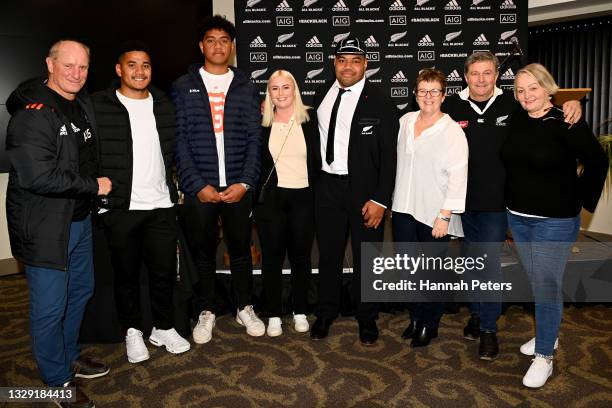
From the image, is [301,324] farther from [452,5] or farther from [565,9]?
[565,9]

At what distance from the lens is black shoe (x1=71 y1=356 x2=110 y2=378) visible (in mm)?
2682

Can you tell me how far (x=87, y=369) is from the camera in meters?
2.69

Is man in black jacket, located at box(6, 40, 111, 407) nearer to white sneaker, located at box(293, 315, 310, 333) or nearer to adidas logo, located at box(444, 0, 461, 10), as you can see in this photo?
white sneaker, located at box(293, 315, 310, 333)

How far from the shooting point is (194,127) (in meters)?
2.85

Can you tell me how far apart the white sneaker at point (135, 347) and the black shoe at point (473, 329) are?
2.07 m

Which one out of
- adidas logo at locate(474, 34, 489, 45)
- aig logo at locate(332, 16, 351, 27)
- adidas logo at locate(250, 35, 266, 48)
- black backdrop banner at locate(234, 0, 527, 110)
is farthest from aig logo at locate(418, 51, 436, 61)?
adidas logo at locate(250, 35, 266, 48)

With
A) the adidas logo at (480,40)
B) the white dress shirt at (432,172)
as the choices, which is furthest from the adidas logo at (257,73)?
the white dress shirt at (432,172)

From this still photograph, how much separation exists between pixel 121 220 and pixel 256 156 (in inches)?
34.5

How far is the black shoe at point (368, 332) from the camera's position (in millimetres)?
3055

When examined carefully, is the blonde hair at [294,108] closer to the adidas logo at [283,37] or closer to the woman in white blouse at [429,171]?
the woman in white blouse at [429,171]

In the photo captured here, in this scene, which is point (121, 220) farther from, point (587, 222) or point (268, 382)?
point (587, 222)

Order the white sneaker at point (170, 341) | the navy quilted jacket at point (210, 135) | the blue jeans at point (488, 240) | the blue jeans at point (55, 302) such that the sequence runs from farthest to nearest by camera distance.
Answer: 1. the white sneaker at point (170, 341)
2. the navy quilted jacket at point (210, 135)
3. the blue jeans at point (488, 240)
4. the blue jeans at point (55, 302)

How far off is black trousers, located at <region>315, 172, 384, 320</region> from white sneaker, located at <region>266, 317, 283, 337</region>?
299 millimetres

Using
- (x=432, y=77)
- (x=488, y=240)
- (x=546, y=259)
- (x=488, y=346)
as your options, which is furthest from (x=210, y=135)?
(x=488, y=346)
